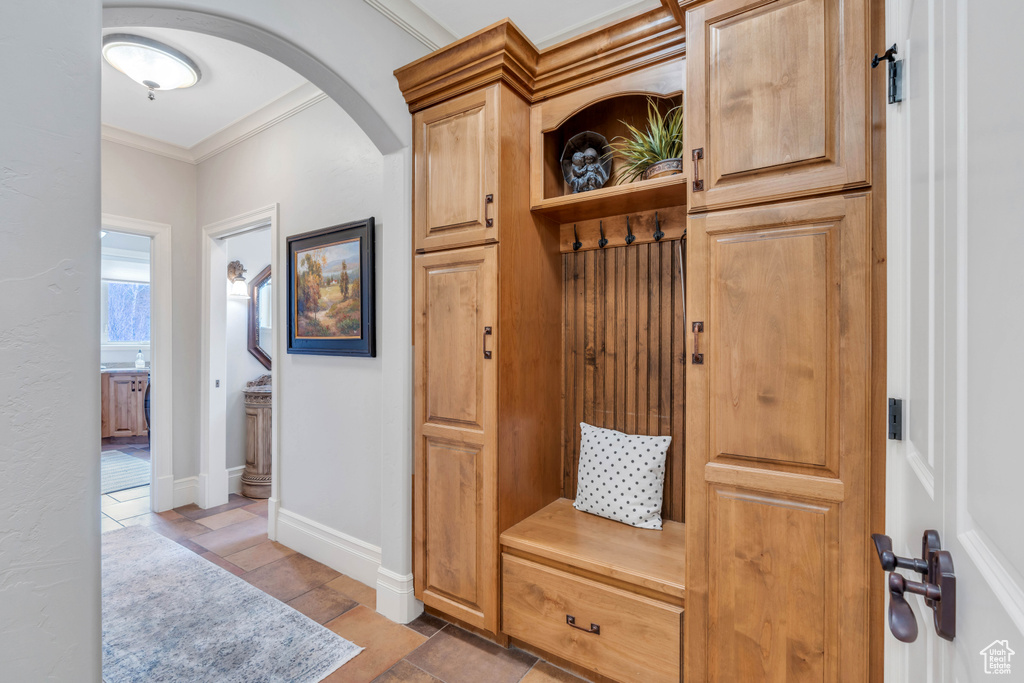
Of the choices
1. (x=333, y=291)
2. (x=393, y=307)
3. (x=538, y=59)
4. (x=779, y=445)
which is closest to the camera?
(x=779, y=445)

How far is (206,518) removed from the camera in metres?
3.45

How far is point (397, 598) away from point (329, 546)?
0.79 m

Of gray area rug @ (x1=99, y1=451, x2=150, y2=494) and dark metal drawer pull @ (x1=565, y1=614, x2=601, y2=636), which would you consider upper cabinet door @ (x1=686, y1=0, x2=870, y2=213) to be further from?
gray area rug @ (x1=99, y1=451, x2=150, y2=494)

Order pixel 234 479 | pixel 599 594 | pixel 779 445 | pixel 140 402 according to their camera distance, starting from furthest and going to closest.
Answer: pixel 140 402 < pixel 234 479 < pixel 599 594 < pixel 779 445

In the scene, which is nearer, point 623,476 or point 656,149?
point 656,149

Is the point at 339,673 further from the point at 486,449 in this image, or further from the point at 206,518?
the point at 206,518

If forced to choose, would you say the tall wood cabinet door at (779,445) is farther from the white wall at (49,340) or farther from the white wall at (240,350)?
the white wall at (240,350)

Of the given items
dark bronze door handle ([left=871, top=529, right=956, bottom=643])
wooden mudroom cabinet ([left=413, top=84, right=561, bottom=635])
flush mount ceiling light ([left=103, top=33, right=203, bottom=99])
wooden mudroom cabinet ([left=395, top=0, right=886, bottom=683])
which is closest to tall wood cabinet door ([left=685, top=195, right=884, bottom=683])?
wooden mudroom cabinet ([left=395, top=0, right=886, bottom=683])

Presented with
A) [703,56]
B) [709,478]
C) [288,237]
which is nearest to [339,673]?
[709,478]

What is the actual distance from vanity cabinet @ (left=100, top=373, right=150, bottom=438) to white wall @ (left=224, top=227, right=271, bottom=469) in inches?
131

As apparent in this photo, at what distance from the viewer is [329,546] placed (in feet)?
9.00

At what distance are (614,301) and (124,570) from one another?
Result: 318 centimetres

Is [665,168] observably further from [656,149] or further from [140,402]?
[140,402]

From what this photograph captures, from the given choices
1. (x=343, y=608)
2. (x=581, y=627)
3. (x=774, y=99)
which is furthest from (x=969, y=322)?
(x=343, y=608)
